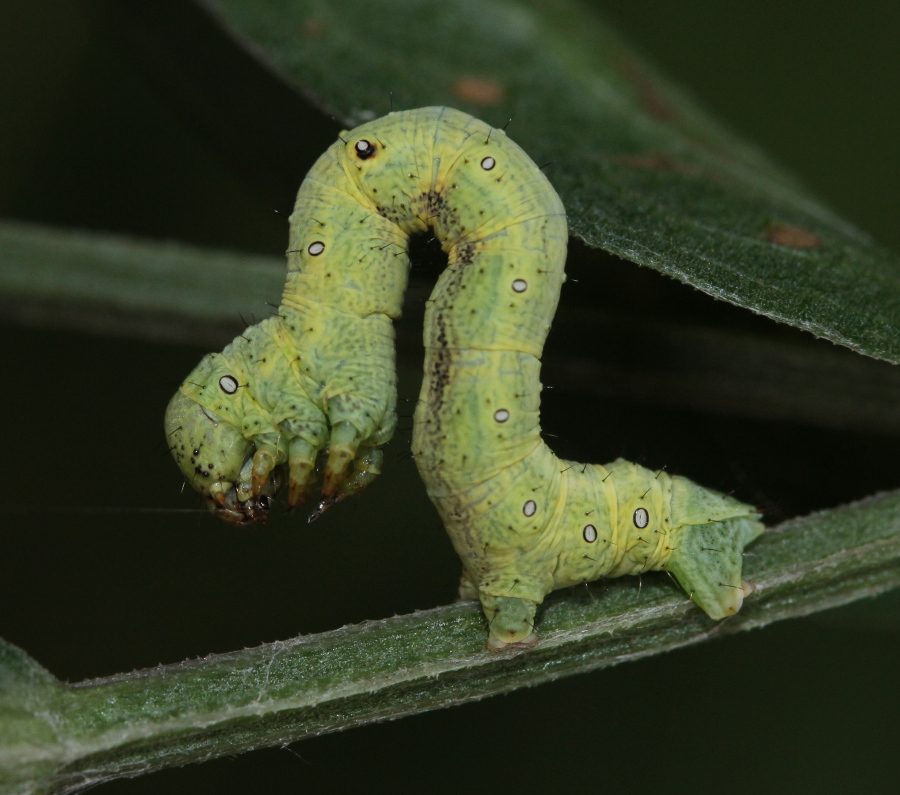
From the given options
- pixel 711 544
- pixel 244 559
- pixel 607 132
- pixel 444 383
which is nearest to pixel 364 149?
pixel 444 383

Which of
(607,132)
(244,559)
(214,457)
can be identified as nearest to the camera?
→ (214,457)

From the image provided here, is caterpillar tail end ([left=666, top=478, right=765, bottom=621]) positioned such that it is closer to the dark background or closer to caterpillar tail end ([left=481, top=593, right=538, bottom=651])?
caterpillar tail end ([left=481, top=593, right=538, bottom=651])

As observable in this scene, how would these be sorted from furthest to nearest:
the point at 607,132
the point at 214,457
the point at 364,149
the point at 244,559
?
the point at 244,559 < the point at 607,132 < the point at 364,149 < the point at 214,457

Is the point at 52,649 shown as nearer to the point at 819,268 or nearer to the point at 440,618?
the point at 440,618

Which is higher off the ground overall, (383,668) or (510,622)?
(510,622)

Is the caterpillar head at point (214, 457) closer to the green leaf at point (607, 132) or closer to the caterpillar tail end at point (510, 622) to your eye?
the caterpillar tail end at point (510, 622)

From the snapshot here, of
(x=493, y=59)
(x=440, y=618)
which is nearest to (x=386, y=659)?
(x=440, y=618)

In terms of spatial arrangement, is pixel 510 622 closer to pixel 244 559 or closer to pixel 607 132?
pixel 607 132
